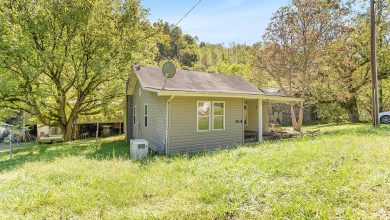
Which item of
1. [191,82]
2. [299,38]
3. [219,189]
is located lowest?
[219,189]

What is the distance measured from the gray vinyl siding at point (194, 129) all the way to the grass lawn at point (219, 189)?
9.14ft

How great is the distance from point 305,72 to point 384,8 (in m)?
10.2

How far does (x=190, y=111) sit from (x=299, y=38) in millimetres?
10162

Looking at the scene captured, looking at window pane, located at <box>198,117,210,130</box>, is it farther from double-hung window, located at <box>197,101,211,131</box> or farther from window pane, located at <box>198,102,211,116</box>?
window pane, located at <box>198,102,211,116</box>

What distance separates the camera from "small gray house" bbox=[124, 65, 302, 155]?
387 inches

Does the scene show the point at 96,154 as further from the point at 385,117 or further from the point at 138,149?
the point at 385,117

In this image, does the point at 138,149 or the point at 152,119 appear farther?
the point at 152,119

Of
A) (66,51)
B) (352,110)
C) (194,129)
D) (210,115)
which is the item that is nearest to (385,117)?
(352,110)

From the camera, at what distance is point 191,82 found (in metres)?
11.6

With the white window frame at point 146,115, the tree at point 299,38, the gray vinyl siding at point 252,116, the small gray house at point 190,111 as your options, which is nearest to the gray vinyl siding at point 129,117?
the small gray house at point 190,111

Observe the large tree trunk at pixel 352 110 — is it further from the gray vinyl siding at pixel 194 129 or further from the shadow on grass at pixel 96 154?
the gray vinyl siding at pixel 194 129

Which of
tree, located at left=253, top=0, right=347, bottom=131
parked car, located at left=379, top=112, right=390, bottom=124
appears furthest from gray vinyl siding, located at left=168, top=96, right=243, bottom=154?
parked car, located at left=379, top=112, right=390, bottom=124

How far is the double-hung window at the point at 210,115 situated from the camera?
10617mm

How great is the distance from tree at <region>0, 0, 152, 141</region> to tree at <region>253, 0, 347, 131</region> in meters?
8.78
